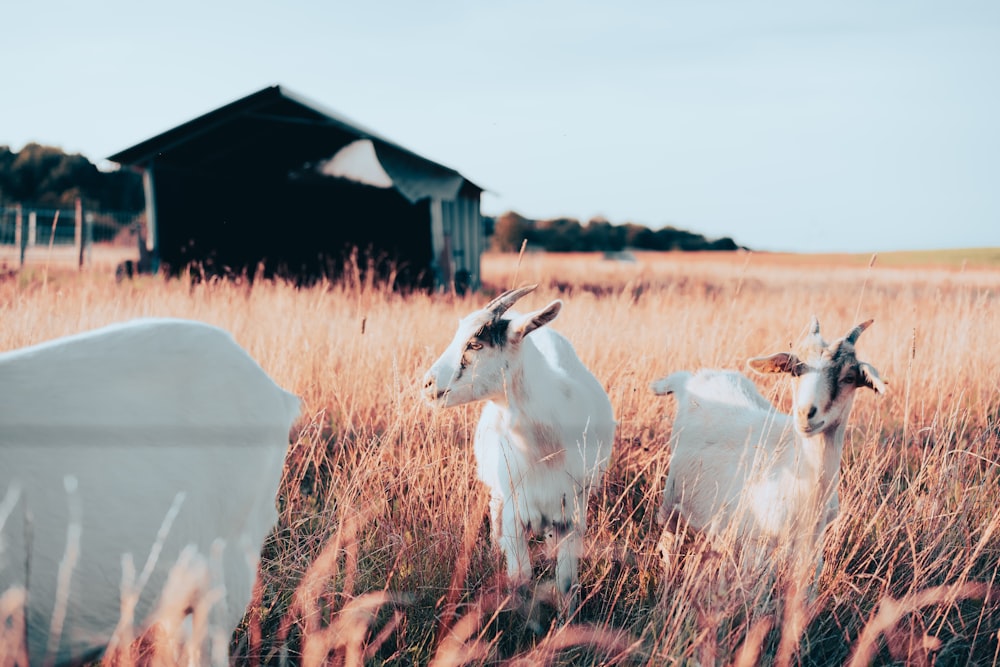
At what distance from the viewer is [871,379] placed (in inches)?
105

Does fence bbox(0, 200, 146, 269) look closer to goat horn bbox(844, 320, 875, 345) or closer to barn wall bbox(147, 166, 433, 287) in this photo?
barn wall bbox(147, 166, 433, 287)

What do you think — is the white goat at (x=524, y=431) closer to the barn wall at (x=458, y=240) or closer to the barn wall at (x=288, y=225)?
the barn wall at (x=458, y=240)

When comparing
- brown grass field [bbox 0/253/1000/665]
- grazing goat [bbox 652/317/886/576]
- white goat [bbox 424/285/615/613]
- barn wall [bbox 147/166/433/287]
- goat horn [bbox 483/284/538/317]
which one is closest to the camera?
brown grass field [bbox 0/253/1000/665]

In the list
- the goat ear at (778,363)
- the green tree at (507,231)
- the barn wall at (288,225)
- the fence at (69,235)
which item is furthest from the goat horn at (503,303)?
the green tree at (507,231)

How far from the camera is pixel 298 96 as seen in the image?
38.9 feet

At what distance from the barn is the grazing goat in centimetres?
995

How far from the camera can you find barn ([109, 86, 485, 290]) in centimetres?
1287

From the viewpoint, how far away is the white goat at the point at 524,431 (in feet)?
9.39

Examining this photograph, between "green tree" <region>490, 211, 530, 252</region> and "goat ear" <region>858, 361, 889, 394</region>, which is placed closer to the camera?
"goat ear" <region>858, 361, 889, 394</region>

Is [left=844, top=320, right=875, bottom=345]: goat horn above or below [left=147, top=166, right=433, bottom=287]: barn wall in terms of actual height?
below

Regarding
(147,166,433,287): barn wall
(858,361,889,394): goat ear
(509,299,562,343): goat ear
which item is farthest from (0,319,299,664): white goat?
(147,166,433,287): barn wall

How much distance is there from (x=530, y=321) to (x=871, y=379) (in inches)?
53.5

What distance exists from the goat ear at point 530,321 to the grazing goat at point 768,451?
0.84 m

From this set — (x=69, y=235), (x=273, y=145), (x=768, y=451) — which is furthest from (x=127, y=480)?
(x=69, y=235)
